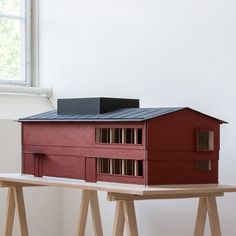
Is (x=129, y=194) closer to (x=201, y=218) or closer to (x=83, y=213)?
(x=201, y=218)

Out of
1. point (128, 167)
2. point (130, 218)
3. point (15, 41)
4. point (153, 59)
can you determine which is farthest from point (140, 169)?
point (15, 41)

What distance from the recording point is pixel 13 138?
3.20 metres

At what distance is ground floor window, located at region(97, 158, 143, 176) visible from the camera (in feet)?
6.98

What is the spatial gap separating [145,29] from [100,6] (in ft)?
1.15

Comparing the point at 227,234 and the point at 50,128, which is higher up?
the point at 50,128

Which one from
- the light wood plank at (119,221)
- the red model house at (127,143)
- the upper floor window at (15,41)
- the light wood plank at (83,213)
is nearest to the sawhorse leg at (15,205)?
the red model house at (127,143)

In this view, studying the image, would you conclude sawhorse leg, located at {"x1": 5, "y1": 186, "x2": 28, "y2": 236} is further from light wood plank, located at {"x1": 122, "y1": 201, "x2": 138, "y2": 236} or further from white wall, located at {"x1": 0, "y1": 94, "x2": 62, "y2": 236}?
light wood plank, located at {"x1": 122, "y1": 201, "x2": 138, "y2": 236}

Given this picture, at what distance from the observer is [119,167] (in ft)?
7.25

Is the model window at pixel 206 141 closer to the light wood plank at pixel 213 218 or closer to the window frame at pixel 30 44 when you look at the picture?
the light wood plank at pixel 213 218

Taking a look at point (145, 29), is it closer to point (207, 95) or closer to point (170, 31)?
point (170, 31)

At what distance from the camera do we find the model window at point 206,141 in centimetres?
221

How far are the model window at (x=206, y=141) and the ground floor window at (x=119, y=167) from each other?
8.7 inches

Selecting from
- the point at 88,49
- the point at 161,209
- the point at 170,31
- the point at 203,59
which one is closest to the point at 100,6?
the point at 88,49

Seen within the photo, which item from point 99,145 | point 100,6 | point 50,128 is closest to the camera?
point 99,145
